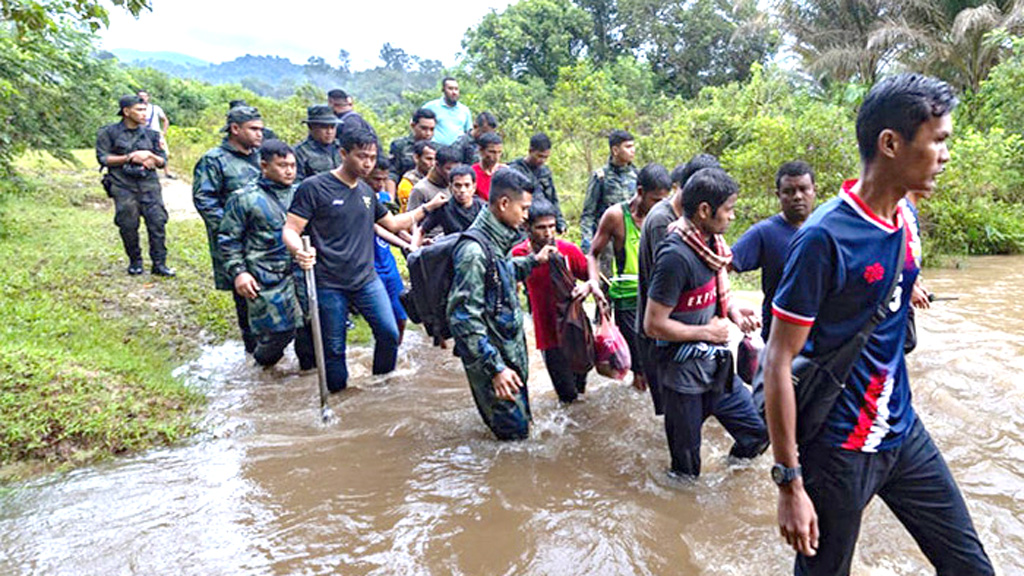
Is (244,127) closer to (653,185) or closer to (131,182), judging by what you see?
(131,182)

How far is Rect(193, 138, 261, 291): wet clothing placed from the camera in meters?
5.45

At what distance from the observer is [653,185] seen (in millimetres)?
4305

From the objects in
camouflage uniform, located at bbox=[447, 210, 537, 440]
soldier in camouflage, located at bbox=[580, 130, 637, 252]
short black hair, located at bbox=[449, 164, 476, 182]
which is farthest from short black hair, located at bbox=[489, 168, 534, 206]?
soldier in camouflage, located at bbox=[580, 130, 637, 252]

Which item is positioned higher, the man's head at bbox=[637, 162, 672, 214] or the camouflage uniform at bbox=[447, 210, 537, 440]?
the man's head at bbox=[637, 162, 672, 214]

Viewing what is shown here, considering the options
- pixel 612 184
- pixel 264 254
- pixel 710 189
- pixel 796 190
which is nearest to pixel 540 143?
pixel 612 184

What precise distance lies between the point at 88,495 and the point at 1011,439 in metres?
5.50

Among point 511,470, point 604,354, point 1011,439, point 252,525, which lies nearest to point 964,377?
point 1011,439

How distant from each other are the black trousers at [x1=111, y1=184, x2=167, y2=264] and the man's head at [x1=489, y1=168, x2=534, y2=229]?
520cm

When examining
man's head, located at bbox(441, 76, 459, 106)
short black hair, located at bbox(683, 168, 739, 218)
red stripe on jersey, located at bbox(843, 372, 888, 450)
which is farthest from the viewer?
man's head, located at bbox(441, 76, 459, 106)

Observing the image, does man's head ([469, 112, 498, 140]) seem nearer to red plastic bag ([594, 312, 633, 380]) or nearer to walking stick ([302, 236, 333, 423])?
walking stick ([302, 236, 333, 423])

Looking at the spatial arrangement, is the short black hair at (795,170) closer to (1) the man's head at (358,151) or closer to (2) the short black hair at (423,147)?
(1) the man's head at (358,151)

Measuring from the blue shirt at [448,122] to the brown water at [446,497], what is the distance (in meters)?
4.15

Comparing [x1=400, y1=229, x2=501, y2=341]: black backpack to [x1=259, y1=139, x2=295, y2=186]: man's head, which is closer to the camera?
[x1=400, y1=229, x2=501, y2=341]: black backpack

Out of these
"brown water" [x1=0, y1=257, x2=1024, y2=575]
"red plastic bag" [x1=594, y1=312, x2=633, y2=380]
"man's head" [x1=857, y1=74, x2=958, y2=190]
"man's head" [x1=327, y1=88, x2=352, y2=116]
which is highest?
"man's head" [x1=327, y1=88, x2=352, y2=116]
